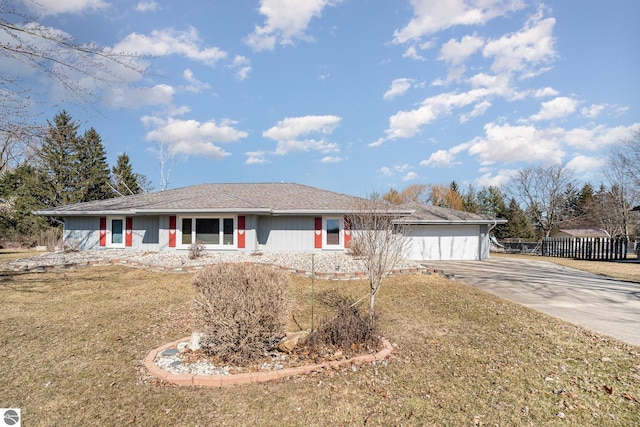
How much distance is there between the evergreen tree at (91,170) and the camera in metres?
31.9

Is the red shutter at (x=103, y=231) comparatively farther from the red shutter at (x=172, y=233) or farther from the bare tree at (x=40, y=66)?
the bare tree at (x=40, y=66)

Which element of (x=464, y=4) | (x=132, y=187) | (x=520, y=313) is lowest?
(x=520, y=313)

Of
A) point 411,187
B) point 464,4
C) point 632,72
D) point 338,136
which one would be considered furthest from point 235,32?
point 411,187

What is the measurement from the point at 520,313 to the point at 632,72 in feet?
57.3

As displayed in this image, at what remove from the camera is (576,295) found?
350 inches

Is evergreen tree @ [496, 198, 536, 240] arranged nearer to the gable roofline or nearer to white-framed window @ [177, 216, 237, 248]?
the gable roofline

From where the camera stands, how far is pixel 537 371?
401cm

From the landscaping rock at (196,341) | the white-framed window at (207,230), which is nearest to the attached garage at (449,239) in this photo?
the white-framed window at (207,230)

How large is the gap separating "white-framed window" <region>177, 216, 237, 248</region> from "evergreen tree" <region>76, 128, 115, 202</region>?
22.7 meters

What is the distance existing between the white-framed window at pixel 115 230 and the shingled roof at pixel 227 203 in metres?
0.72

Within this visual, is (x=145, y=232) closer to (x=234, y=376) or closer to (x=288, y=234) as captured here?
(x=288, y=234)

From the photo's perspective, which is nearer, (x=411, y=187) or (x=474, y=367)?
(x=474, y=367)

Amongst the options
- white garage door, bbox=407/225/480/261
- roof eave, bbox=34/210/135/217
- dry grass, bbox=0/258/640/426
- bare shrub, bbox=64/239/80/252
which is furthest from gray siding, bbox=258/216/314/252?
bare shrub, bbox=64/239/80/252

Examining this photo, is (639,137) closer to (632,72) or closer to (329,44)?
(632,72)
